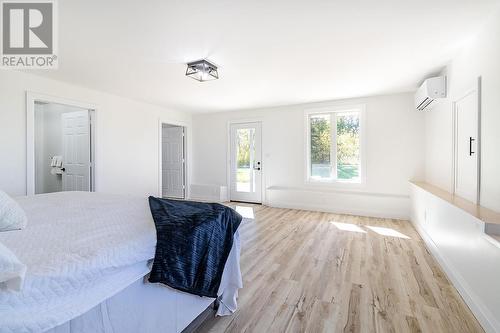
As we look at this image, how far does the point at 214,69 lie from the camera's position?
10.5ft

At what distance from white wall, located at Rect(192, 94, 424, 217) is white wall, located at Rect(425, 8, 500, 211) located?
1282mm

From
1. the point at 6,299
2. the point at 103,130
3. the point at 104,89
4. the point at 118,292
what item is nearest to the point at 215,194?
the point at 103,130

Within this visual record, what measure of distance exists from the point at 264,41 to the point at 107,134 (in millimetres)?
3471

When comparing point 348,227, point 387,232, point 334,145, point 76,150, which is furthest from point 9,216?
point 334,145

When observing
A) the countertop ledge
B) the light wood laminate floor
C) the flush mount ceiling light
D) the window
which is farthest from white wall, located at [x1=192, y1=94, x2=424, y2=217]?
the flush mount ceiling light

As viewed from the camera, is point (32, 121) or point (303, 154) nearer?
point (32, 121)

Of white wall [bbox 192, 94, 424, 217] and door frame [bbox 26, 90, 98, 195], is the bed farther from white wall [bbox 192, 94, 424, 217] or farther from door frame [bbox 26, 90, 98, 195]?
white wall [bbox 192, 94, 424, 217]

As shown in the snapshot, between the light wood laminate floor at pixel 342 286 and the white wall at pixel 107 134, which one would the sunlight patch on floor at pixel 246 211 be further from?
the white wall at pixel 107 134

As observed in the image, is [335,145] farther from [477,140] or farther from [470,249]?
[470,249]

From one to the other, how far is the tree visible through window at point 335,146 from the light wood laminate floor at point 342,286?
1.63 meters

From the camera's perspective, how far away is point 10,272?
811mm

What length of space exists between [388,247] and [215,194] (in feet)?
13.6

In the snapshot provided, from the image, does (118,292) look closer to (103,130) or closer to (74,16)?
(74,16)

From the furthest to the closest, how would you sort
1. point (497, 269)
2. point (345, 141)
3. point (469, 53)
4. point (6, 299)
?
point (345, 141) → point (469, 53) → point (497, 269) → point (6, 299)
